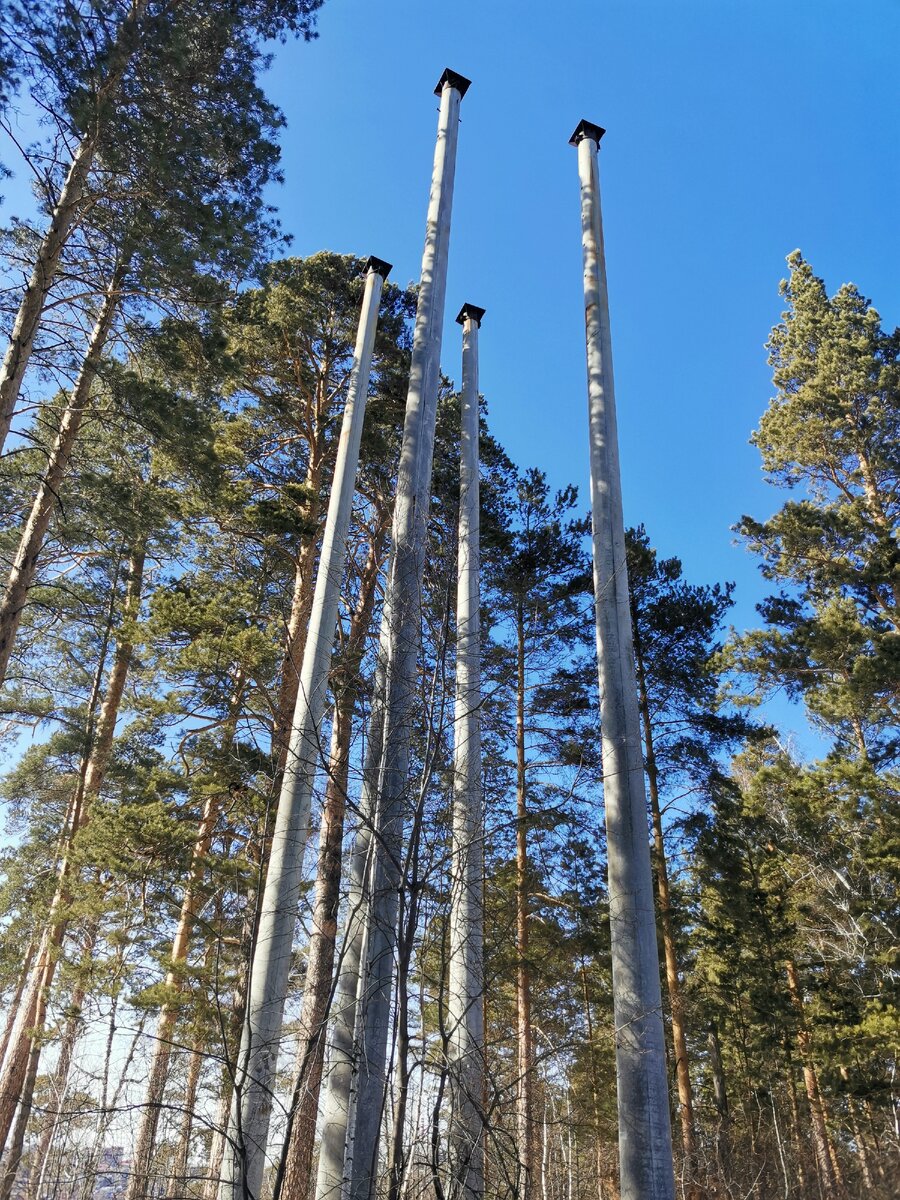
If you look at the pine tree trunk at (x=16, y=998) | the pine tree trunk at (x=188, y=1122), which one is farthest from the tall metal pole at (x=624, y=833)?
the pine tree trunk at (x=16, y=998)

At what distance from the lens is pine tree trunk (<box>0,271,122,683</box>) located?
6637 millimetres

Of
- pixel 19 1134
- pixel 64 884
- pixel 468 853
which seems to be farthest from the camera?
pixel 19 1134

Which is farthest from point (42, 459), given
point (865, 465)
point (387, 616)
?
point (865, 465)

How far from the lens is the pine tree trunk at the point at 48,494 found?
6.64m

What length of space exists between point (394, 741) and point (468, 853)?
0.76m

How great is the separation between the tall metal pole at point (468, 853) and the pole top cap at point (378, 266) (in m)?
1.17

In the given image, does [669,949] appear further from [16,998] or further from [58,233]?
[16,998]

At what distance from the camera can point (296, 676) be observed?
502 centimetres

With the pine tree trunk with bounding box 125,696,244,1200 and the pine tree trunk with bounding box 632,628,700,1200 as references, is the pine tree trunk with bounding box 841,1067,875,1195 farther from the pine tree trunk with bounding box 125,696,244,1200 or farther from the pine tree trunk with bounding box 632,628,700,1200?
the pine tree trunk with bounding box 125,696,244,1200

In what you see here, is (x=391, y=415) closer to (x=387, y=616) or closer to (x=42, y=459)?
(x=42, y=459)

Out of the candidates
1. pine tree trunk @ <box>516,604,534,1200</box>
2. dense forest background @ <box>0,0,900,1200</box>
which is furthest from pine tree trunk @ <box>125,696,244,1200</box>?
pine tree trunk @ <box>516,604,534,1200</box>

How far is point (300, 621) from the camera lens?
984cm

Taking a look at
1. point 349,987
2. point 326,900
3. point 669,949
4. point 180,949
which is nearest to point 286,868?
point 349,987

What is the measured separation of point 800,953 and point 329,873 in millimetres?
12056
